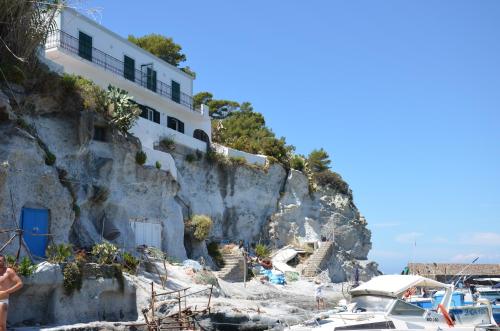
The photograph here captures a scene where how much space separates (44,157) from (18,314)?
23.3 ft

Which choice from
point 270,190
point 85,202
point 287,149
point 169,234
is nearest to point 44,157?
point 85,202

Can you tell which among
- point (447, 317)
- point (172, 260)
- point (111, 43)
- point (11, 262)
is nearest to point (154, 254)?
point (172, 260)

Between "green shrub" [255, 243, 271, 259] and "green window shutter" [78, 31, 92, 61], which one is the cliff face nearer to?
"green shrub" [255, 243, 271, 259]

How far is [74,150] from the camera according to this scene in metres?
27.2

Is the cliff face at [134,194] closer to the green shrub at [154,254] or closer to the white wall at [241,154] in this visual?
the white wall at [241,154]

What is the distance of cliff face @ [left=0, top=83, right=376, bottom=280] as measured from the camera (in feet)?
72.2

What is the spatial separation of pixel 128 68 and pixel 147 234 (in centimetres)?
1172

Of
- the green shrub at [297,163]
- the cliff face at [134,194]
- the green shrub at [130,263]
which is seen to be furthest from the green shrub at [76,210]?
Answer: the green shrub at [297,163]

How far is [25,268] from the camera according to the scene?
691 inches

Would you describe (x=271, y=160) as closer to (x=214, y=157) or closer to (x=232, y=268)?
(x=214, y=157)

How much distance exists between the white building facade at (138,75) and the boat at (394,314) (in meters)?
17.7

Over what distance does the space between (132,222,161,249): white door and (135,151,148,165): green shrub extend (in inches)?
127

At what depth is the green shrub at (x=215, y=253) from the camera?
1425 inches

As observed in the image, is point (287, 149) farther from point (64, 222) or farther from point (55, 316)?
point (55, 316)
